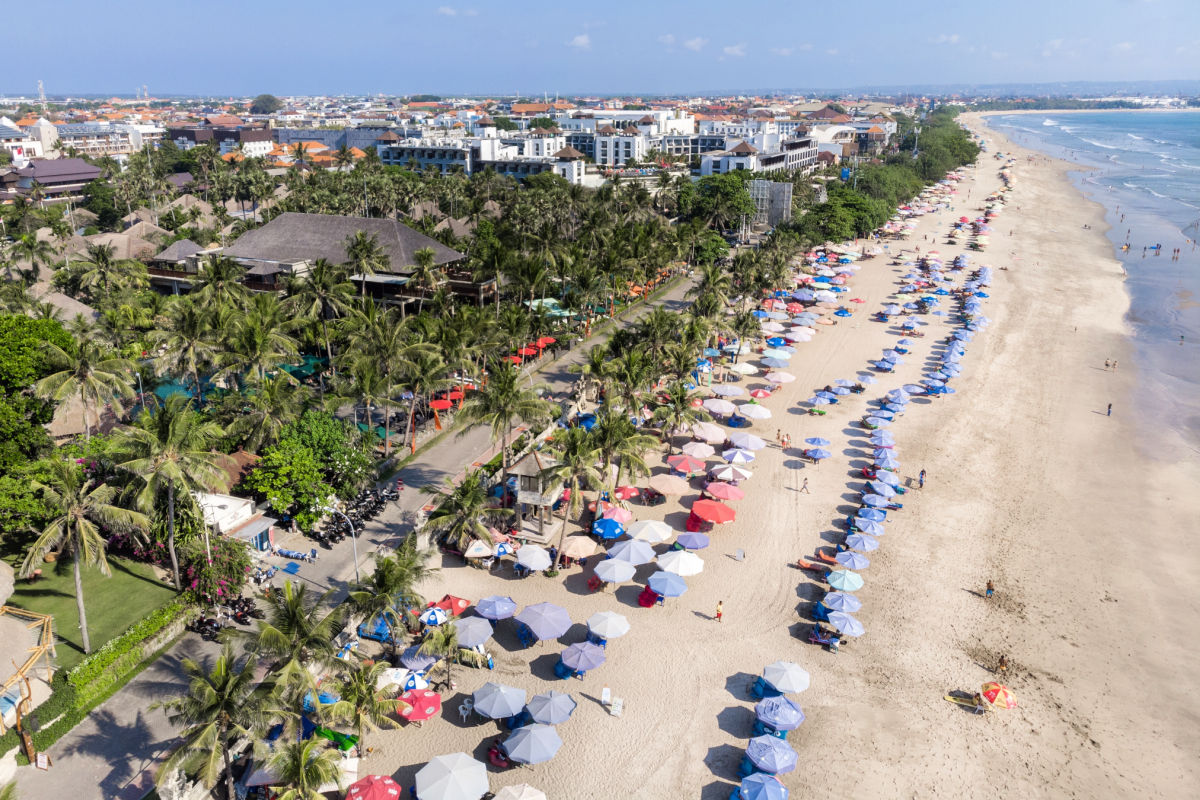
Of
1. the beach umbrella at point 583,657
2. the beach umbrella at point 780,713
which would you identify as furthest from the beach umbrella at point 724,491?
the beach umbrella at point 780,713

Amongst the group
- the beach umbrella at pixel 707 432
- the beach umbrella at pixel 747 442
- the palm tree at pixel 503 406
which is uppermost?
the palm tree at pixel 503 406

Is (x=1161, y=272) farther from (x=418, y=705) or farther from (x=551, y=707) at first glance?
(x=418, y=705)

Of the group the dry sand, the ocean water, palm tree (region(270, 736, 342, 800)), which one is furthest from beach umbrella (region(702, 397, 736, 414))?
palm tree (region(270, 736, 342, 800))

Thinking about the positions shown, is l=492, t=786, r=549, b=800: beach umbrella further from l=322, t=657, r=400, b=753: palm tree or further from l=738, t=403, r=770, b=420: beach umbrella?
l=738, t=403, r=770, b=420: beach umbrella

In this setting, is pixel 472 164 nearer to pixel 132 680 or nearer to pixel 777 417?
pixel 777 417

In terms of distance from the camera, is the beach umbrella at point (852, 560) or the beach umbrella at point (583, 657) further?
the beach umbrella at point (852, 560)

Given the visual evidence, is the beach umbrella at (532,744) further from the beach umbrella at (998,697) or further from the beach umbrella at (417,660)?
the beach umbrella at (998,697)

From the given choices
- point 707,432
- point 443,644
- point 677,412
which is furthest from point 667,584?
point 707,432
